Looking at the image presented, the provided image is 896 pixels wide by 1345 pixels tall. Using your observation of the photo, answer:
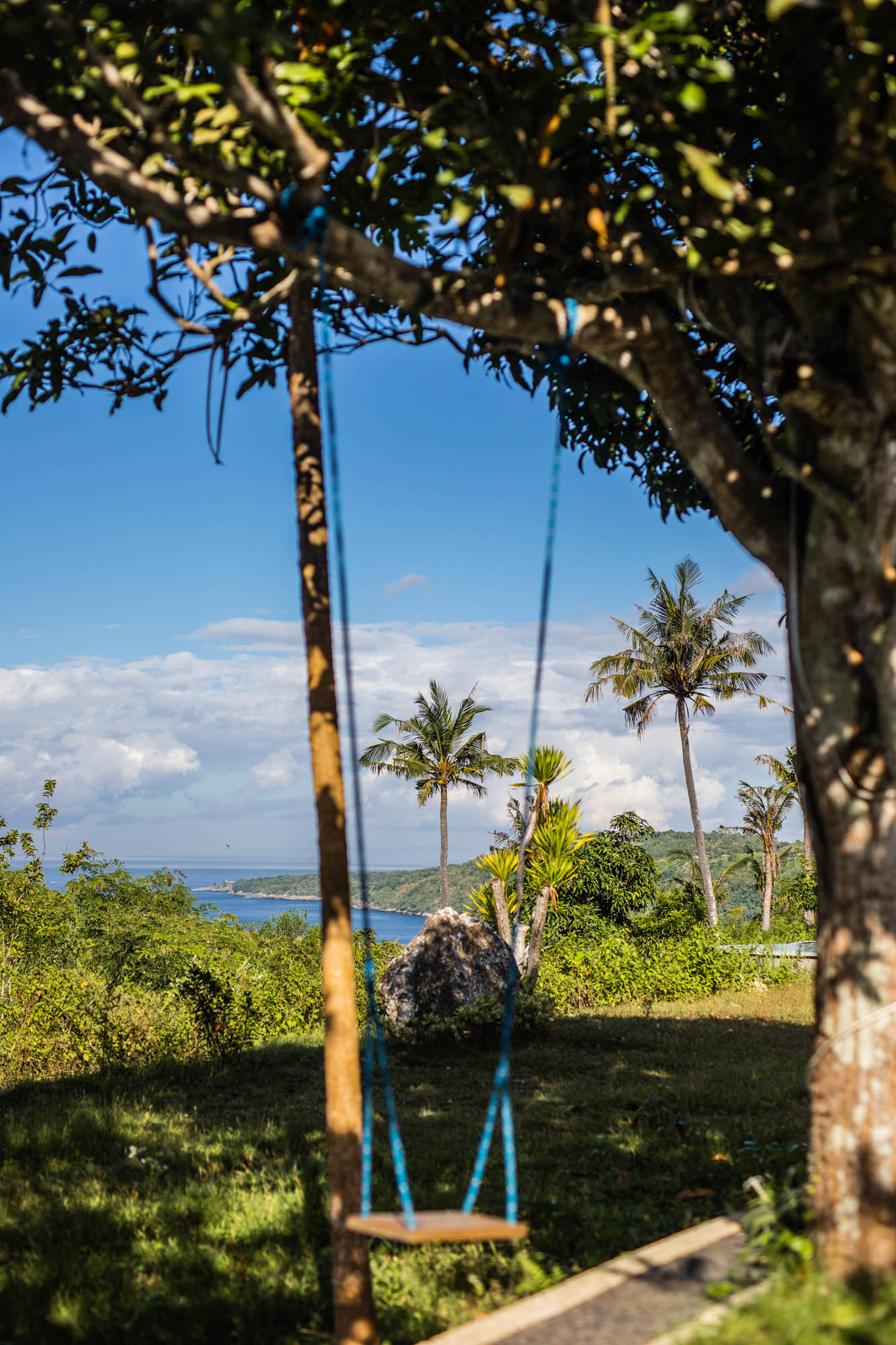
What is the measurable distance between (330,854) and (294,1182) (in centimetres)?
328

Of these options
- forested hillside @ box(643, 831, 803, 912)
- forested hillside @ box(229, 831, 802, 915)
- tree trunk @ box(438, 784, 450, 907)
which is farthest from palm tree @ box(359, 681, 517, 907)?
forested hillside @ box(643, 831, 803, 912)

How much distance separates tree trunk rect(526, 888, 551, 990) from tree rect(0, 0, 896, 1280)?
35.9 feet

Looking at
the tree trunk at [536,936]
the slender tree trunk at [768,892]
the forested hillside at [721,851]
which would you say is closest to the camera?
the tree trunk at [536,936]

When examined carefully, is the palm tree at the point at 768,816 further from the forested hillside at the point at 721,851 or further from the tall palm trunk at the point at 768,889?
the forested hillside at the point at 721,851

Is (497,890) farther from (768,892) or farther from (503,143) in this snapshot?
(768,892)

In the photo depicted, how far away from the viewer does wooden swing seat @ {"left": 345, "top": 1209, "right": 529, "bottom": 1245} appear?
3131 mm

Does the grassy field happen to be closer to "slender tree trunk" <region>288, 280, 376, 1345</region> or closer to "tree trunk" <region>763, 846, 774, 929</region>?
"slender tree trunk" <region>288, 280, 376, 1345</region>

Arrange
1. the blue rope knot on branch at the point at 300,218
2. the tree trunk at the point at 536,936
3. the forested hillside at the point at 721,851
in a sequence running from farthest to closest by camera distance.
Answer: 1. the forested hillside at the point at 721,851
2. the tree trunk at the point at 536,936
3. the blue rope knot on branch at the point at 300,218

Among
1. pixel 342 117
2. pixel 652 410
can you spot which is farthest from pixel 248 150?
pixel 652 410

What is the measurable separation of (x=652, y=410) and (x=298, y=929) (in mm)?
23530

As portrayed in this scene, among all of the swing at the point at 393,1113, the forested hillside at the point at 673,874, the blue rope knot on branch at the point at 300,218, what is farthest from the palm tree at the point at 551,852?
the forested hillside at the point at 673,874

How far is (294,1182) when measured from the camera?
Result: 6.14 meters

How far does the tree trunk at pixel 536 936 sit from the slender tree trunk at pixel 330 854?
10.6 m

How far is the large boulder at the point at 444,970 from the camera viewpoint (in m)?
12.3
